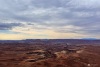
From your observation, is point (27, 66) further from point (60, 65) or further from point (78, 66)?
point (78, 66)

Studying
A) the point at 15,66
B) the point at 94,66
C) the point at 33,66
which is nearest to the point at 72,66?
the point at 94,66

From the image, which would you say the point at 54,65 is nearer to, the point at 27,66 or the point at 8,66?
the point at 27,66

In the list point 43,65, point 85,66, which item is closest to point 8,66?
point 43,65

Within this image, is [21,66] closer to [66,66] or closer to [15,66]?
[15,66]

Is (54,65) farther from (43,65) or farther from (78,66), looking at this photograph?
(78,66)

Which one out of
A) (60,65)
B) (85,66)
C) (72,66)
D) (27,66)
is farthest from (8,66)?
(85,66)

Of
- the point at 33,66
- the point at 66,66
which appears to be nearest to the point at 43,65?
the point at 33,66
